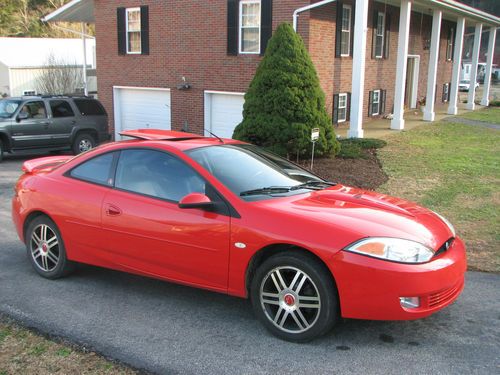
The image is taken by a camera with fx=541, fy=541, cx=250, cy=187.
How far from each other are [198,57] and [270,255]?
14614 millimetres

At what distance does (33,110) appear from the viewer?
49.1 ft

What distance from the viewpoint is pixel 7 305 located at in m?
4.86

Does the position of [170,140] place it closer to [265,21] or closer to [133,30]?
[265,21]

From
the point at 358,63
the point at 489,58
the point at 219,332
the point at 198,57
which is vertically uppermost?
the point at 489,58

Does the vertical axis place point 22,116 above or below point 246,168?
below

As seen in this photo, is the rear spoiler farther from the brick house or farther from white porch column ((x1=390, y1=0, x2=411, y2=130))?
white porch column ((x1=390, y1=0, x2=411, y2=130))

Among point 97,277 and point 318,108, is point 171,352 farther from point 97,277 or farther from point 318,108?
point 318,108

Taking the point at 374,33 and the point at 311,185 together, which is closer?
the point at 311,185

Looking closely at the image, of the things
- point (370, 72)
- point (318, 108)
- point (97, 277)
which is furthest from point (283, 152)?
point (370, 72)

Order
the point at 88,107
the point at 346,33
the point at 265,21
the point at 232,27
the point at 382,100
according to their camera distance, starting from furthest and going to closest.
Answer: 1. the point at 382,100
2. the point at 346,33
3. the point at 232,27
4. the point at 88,107
5. the point at 265,21

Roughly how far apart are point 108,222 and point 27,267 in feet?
5.19

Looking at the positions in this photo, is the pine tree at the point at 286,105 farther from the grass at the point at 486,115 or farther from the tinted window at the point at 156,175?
the grass at the point at 486,115

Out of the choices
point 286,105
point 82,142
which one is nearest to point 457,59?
point 286,105

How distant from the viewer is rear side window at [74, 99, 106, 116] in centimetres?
1597
